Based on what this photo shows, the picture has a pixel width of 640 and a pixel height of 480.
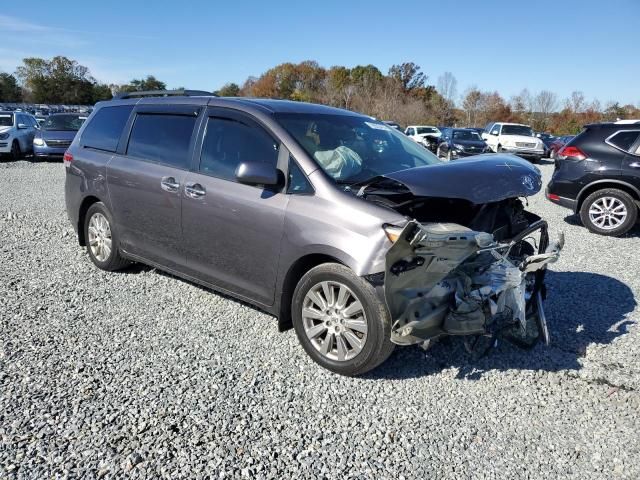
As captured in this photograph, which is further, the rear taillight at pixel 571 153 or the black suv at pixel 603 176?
the rear taillight at pixel 571 153

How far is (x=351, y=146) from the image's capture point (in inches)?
157

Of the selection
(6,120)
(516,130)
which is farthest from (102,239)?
(516,130)

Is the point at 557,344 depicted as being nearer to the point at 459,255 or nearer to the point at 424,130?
the point at 459,255

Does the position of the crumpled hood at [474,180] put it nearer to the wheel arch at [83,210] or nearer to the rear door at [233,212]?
the rear door at [233,212]

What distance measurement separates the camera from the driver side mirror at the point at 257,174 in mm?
3471

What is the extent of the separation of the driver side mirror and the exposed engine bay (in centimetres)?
67

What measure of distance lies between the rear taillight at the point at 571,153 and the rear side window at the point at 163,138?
22.8 ft

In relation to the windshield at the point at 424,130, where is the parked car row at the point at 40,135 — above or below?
below

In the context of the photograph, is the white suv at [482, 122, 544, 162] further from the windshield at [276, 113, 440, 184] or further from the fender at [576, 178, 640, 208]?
the windshield at [276, 113, 440, 184]

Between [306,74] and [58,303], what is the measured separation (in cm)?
8180

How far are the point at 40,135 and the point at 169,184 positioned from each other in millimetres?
16419

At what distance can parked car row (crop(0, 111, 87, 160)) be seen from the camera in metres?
17.5

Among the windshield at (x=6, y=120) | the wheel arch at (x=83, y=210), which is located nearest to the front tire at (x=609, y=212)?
the wheel arch at (x=83, y=210)

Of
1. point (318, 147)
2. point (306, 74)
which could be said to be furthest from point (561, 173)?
point (306, 74)
